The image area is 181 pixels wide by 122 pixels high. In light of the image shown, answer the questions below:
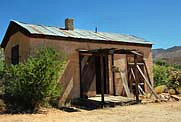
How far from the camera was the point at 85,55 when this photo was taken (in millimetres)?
16109

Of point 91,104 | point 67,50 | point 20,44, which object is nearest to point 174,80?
point 91,104

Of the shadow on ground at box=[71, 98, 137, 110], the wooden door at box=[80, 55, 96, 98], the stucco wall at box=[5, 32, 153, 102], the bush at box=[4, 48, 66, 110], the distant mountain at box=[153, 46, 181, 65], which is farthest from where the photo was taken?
the distant mountain at box=[153, 46, 181, 65]

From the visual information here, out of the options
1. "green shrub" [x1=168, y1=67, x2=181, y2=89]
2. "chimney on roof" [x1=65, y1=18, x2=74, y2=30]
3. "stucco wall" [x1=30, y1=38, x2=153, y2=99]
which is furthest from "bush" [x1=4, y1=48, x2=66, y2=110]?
"green shrub" [x1=168, y1=67, x2=181, y2=89]

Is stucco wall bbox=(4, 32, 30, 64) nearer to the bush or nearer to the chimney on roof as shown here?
the bush

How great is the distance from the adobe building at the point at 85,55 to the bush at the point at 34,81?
1748 millimetres

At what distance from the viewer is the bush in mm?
12211

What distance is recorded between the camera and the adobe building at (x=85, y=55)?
1463 cm

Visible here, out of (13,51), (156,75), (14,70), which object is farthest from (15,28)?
(156,75)

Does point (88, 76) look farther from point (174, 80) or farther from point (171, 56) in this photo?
point (171, 56)

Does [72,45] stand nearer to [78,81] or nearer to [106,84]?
[78,81]

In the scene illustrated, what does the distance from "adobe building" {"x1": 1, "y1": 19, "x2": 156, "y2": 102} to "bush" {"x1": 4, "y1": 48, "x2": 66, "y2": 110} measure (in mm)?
1748

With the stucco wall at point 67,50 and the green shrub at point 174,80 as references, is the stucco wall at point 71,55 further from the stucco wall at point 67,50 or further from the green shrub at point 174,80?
the green shrub at point 174,80

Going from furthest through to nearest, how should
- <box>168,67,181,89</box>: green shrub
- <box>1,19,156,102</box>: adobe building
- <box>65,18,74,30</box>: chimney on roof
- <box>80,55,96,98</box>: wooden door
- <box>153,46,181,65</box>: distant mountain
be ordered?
<box>153,46,181,65</box>: distant mountain, <box>168,67,181,89</box>: green shrub, <box>65,18,74,30</box>: chimney on roof, <box>80,55,96,98</box>: wooden door, <box>1,19,156,102</box>: adobe building

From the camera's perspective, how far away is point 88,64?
54.1 feet
